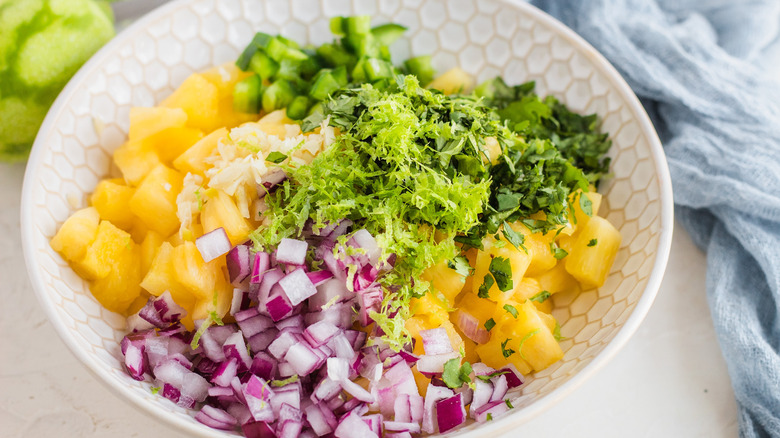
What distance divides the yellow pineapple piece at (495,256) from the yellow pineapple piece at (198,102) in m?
1.18

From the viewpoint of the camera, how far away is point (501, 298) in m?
1.95

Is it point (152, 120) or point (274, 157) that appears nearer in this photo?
point (274, 157)

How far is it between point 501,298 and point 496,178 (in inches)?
17.7

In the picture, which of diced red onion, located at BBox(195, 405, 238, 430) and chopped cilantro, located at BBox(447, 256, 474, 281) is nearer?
diced red onion, located at BBox(195, 405, 238, 430)

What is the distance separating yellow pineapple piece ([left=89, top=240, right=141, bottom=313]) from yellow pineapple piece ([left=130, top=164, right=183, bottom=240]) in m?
0.10

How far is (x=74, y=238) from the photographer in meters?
2.04

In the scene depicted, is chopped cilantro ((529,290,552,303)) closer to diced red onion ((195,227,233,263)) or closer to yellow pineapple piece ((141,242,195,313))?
diced red onion ((195,227,233,263))

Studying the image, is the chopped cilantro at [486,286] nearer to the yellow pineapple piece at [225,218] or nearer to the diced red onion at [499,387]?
the diced red onion at [499,387]

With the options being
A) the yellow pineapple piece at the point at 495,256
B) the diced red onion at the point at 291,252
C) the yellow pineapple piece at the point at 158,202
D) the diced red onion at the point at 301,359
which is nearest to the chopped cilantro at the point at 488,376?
the yellow pineapple piece at the point at 495,256

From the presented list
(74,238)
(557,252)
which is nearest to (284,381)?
(74,238)

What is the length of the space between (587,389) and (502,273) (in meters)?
0.65

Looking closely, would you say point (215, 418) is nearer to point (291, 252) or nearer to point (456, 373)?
point (291, 252)

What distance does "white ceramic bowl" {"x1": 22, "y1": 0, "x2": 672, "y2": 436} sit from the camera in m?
1.85

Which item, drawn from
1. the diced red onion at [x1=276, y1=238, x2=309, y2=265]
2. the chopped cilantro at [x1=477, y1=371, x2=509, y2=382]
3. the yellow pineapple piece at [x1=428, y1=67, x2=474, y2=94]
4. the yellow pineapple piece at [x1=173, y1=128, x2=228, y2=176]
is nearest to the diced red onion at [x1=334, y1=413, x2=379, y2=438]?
the chopped cilantro at [x1=477, y1=371, x2=509, y2=382]
